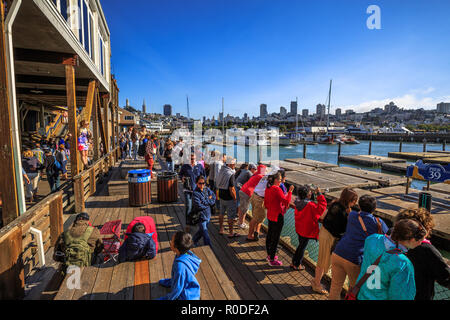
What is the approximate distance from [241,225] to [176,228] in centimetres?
150

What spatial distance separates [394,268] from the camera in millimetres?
1920

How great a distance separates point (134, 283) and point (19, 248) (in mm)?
1676

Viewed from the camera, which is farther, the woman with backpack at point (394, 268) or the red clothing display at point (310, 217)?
the red clothing display at point (310, 217)

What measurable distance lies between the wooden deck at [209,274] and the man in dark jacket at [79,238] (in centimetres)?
34

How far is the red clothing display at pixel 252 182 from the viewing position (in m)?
5.07

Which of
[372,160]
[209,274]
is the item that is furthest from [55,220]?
[372,160]

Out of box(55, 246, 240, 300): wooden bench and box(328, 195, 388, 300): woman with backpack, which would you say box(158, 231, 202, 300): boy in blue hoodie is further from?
box(328, 195, 388, 300): woman with backpack

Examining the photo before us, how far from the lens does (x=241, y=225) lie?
560cm

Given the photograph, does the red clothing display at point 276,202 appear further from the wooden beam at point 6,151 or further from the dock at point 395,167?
the dock at point 395,167

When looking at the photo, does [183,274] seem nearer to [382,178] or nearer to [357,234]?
[357,234]

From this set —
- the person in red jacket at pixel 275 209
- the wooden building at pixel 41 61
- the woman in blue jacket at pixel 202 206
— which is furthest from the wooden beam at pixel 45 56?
the person in red jacket at pixel 275 209
